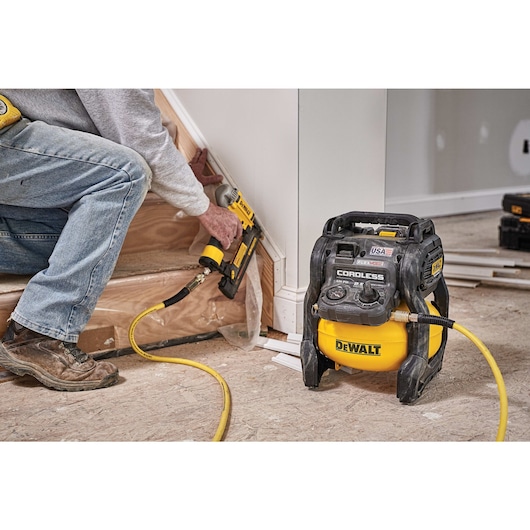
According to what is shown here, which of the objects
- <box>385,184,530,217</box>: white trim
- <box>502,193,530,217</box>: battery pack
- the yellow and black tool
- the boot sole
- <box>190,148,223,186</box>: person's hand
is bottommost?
<box>385,184,530,217</box>: white trim

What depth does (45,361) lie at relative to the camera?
1854mm

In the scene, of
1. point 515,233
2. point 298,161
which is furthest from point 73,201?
point 515,233

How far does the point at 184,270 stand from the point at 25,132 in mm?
669

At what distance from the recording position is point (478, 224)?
173 inches

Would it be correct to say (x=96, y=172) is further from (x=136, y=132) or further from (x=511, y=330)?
(x=511, y=330)

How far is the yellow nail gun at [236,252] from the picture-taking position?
84.9 inches

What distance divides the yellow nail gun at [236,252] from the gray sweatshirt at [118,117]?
23cm

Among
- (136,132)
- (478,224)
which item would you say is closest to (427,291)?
(136,132)

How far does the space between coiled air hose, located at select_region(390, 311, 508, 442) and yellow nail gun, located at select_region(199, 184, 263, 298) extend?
670 mm

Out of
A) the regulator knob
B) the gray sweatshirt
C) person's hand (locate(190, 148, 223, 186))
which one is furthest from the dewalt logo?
person's hand (locate(190, 148, 223, 186))

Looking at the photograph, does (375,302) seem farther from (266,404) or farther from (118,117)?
(118,117)

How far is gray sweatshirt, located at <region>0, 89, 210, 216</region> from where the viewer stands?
1830mm

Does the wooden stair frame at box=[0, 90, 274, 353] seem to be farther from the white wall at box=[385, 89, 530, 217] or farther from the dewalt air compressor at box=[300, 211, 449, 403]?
the white wall at box=[385, 89, 530, 217]

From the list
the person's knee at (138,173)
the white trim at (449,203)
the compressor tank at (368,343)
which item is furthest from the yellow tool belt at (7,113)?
the white trim at (449,203)
